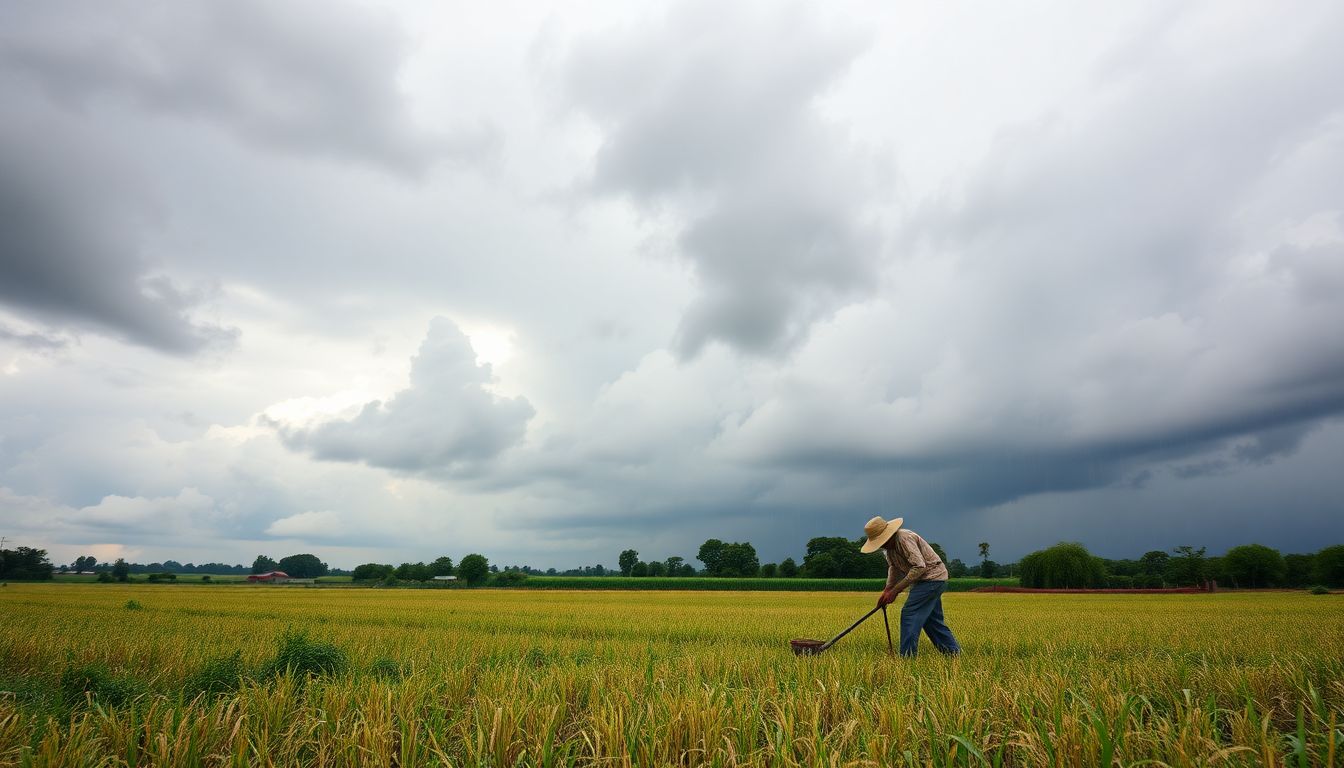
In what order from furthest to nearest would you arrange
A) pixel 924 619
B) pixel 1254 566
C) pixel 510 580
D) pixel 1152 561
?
1. pixel 1152 561
2. pixel 510 580
3. pixel 1254 566
4. pixel 924 619

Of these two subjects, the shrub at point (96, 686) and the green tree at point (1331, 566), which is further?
the green tree at point (1331, 566)

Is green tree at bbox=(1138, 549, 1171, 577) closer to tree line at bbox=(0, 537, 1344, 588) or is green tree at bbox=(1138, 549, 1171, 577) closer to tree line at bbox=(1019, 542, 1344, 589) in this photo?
tree line at bbox=(0, 537, 1344, 588)

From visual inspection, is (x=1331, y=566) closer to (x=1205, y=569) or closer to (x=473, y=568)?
(x=1205, y=569)

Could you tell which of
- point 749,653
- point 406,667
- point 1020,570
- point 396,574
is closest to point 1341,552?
point 1020,570

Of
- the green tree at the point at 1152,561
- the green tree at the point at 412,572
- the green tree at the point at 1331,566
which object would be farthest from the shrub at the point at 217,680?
the green tree at the point at 1152,561

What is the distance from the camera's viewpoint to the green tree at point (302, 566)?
17038 cm

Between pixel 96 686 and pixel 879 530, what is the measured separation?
35.6ft

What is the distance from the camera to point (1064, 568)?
67.0 m

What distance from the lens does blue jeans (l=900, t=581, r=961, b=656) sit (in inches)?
363

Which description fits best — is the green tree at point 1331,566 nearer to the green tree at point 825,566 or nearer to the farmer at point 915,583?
the green tree at point 825,566

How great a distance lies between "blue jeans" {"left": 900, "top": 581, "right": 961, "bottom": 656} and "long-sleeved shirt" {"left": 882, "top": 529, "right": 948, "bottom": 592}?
0.14m

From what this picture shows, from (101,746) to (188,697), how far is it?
3.68m

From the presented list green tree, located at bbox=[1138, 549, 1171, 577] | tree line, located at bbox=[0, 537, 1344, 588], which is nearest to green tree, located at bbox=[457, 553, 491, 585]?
tree line, located at bbox=[0, 537, 1344, 588]

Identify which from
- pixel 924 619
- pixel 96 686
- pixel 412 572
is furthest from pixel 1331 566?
pixel 412 572
